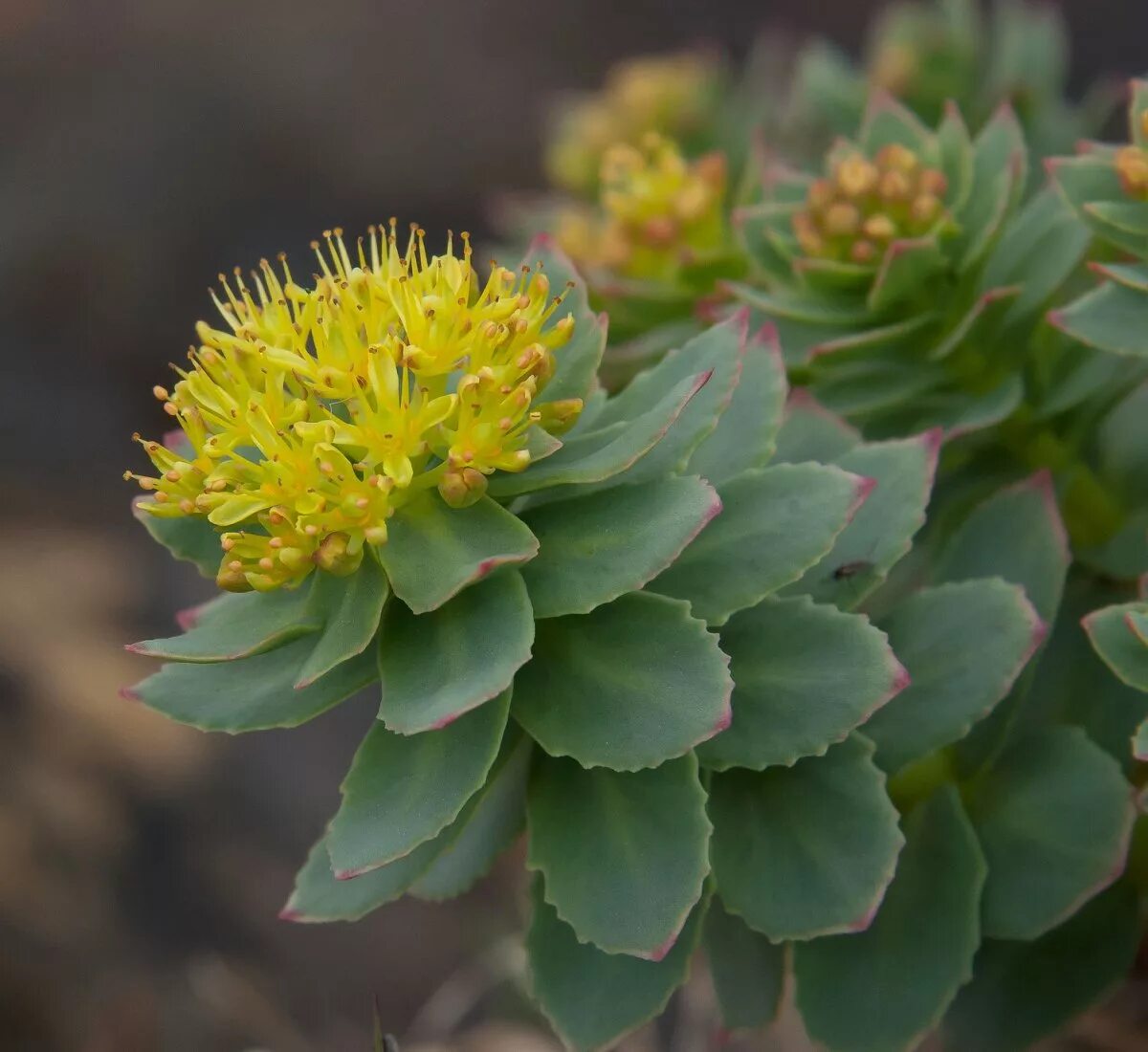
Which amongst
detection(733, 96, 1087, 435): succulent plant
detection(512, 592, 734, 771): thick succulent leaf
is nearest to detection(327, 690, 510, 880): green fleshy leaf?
detection(512, 592, 734, 771): thick succulent leaf

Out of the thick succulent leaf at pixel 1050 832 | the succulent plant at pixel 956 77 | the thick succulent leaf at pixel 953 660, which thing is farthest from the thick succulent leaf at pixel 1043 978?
the succulent plant at pixel 956 77

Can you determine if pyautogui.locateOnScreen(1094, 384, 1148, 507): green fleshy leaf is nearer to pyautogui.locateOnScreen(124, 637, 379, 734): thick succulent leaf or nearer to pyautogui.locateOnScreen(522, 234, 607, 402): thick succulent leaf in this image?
pyautogui.locateOnScreen(522, 234, 607, 402): thick succulent leaf

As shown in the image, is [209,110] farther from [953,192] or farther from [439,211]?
[953,192]

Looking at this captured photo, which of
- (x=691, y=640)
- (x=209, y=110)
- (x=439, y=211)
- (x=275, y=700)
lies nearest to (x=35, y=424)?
(x=209, y=110)

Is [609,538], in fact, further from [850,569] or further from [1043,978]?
[1043,978]

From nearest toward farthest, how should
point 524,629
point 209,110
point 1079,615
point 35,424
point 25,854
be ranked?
point 524,629 < point 1079,615 < point 25,854 < point 35,424 < point 209,110

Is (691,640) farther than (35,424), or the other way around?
(35,424)
